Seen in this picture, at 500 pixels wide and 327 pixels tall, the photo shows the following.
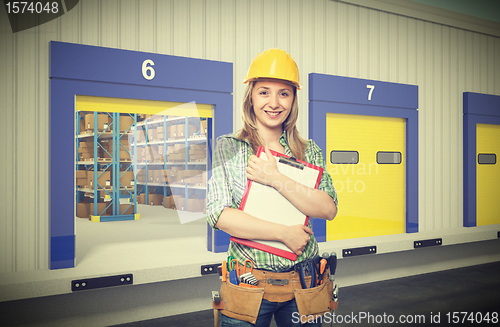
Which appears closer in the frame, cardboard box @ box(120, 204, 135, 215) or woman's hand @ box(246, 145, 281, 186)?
woman's hand @ box(246, 145, 281, 186)

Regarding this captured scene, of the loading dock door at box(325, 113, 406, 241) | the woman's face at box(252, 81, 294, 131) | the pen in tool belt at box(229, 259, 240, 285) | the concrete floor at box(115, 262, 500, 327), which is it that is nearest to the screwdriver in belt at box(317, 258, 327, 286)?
the pen in tool belt at box(229, 259, 240, 285)

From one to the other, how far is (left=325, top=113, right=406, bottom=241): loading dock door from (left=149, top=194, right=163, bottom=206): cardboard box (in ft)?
26.4

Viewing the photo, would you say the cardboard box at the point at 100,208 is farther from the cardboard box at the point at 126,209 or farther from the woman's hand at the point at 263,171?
the woman's hand at the point at 263,171

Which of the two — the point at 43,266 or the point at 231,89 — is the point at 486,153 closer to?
the point at 231,89

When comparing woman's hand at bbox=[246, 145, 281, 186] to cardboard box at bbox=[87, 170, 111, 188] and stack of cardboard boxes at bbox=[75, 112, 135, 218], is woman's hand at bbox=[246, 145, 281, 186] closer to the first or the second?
stack of cardboard boxes at bbox=[75, 112, 135, 218]

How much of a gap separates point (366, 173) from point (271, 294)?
140 inches

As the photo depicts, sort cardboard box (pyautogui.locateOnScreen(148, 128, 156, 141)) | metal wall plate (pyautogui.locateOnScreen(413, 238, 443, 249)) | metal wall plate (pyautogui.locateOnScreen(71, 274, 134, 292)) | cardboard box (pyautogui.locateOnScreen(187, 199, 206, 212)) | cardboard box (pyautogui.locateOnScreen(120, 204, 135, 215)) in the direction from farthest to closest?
cardboard box (pyautogui.locateOnScreen(148, 128, 156, 141)) < cardboard box (pyautogui.locateOnScreen(187, 199, 206, 212)) < cardboard box (pyautogui.locateOnScreen(120, 204, 135, 215)) < metal wall plate (pyautogui.locateOnScreen(413, 238, 443, 249)) < metal wall plate (pyautogui.locateOnScreen(71, 274, 134, 292))

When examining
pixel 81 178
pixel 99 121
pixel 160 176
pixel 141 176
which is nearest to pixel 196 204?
pixel 160 176

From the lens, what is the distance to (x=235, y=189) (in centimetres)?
150

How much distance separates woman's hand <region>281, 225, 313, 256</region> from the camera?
4.62ft

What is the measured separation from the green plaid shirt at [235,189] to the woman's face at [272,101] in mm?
132

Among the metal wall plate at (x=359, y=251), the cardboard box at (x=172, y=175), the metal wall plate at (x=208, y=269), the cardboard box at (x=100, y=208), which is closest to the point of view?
the metal wall plate at (x=208, y=269)

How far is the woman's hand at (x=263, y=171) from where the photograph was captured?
4.53ft
